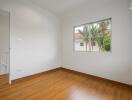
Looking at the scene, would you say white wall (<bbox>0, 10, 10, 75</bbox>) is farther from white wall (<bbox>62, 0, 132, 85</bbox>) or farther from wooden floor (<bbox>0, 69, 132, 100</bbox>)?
white wall (<bbox>62, 0, 132, 85</bbox>)

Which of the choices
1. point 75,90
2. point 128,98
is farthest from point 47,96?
point 128,98

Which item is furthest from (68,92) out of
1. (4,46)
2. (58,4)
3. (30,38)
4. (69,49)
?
(58,4)

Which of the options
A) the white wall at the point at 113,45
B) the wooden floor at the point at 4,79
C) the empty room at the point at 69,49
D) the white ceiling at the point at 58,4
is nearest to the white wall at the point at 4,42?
the empty room at the point at 69,49

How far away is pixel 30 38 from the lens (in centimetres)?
323

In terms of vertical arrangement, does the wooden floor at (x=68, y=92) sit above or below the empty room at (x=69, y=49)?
below

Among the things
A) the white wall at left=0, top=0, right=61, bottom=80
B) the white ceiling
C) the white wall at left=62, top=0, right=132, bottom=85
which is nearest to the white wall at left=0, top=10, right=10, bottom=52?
the white wall at left=0, top=0, right=61, bottom=80

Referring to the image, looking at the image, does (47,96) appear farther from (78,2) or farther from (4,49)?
(78,2)

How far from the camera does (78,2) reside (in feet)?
10.1

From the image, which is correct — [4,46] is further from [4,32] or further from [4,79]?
[4,79]

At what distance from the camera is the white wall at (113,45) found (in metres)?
2.50

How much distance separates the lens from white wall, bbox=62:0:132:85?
2504 millimetres

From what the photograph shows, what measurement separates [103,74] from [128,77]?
2.32ft

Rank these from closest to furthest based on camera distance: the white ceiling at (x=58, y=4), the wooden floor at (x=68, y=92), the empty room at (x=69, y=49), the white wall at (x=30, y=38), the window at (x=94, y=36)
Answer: the wooden floor at (x=68, y=92)
the empty room at (x=69, y=49)
the white wall at (x=30, y=38)
the window at (x=94, y=36)
the white ceiling at (x=58, y=4)

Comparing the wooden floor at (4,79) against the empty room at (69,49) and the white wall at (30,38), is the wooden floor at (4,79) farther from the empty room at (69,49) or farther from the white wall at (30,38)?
the white wall at (30,38)
